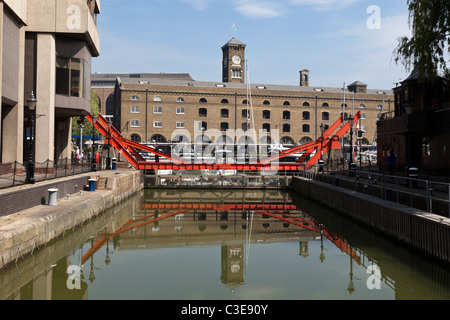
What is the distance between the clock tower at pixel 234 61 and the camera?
85.2 meters

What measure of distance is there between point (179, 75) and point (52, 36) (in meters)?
90.3

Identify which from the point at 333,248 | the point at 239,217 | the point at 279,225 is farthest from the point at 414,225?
the point at 239,217

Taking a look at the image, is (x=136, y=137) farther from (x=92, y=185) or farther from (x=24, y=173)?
(x=92, y=185)

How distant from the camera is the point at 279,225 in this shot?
18.4 meters

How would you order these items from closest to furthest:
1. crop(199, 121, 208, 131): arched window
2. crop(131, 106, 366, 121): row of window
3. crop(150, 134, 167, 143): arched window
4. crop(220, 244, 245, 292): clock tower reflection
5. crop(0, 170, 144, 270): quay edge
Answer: crop(0, 170, 144, 270): quay edge, crop(220, 244, 245, 292): clock tower reflection, crop(131, 106, 366, 121): row of window, crop(150, 134, 167, 143): arched window, crop(199, 121, 208, 131): arched window

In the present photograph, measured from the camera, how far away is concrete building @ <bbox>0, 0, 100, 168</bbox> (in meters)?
20.1

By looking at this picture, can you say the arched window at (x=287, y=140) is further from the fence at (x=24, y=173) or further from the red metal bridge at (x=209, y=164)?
the fence at (x=24, y=173)

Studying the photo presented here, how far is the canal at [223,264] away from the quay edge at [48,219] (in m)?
0.30

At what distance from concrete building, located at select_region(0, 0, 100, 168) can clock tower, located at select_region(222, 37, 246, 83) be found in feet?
195

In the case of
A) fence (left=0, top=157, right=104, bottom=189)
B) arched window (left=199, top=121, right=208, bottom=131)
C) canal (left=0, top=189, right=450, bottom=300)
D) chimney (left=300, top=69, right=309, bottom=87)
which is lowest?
canal (left=0, top=189, right=450, bottom=300)

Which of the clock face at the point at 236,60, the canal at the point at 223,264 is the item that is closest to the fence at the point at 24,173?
the canal at the point at 223,264

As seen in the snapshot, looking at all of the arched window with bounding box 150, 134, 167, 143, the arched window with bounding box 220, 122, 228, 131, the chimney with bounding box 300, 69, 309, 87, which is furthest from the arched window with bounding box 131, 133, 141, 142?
the chimney with bounding box 300, 69, 309, 87

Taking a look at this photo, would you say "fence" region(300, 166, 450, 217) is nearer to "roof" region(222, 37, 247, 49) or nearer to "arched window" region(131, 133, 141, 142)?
"arched window" region(131, 133, 141, 142)

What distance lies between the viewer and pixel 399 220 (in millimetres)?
13016
